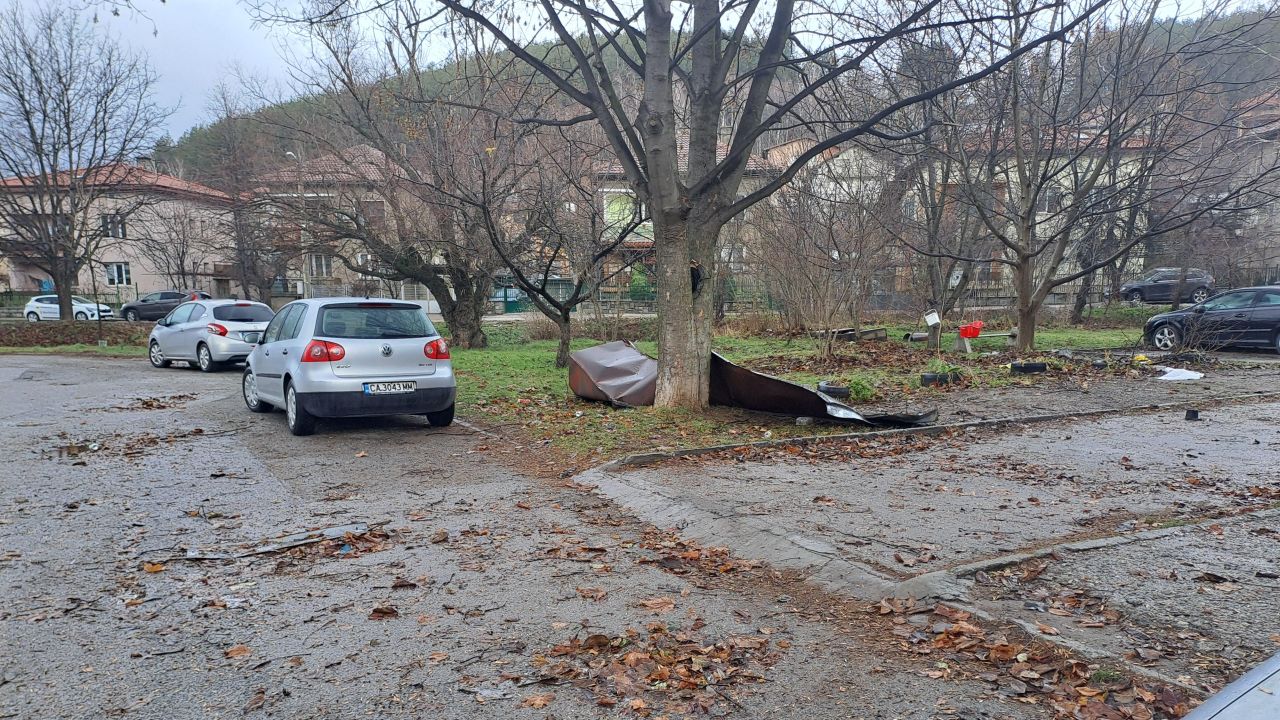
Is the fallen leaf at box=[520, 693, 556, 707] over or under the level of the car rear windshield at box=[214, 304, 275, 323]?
under

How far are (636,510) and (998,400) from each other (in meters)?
7.57

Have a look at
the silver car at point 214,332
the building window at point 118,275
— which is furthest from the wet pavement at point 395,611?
the building window at point 118,275

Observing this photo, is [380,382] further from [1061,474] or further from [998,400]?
[998,400]

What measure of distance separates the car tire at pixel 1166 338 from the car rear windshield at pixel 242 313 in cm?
2029

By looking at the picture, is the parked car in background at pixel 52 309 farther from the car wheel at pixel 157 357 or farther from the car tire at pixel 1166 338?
the car tire at pixel 1166 338

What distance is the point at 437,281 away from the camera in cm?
2230

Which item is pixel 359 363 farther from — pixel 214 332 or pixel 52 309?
pixel 52 309

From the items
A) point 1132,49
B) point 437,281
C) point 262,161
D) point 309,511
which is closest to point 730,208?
point 309,511

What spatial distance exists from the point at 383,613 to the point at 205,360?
1529 centimetres

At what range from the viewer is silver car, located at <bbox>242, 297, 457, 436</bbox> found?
8930 millimetres

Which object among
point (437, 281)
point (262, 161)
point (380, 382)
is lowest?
point (380, 382)

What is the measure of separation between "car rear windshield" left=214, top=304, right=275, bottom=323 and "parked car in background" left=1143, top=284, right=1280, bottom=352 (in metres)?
20.4

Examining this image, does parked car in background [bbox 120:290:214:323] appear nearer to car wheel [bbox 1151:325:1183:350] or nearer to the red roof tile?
the red roof tile

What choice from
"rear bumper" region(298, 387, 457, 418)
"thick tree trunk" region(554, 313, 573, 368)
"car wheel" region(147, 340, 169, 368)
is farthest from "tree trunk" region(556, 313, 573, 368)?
"car wheel" region(147, 340, 169, 368)
